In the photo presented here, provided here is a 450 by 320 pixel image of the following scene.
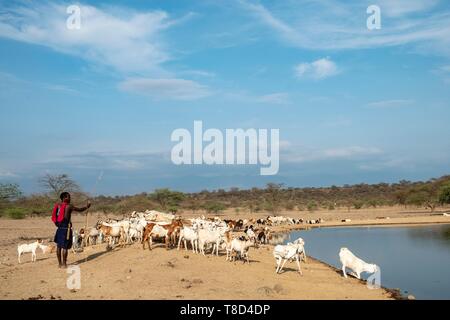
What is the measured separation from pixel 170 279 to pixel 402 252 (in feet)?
49.4

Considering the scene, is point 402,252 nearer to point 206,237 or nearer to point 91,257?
point 206,237

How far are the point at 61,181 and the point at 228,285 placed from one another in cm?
3388

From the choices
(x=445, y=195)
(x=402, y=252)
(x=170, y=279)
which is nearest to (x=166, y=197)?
(x=445, y=195)

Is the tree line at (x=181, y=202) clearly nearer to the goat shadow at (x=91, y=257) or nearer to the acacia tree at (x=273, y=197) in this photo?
the acacia tree at (x=273, y=197)

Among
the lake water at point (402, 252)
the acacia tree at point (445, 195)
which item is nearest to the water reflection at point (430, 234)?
the lake water at point (402, 252)

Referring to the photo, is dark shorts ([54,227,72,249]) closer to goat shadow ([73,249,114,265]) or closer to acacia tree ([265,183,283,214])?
goat shadow ([73,249,114,265])

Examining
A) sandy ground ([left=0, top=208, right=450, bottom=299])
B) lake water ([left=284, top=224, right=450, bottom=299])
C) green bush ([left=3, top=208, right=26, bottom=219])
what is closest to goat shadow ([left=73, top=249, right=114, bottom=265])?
sandy ground ([left=0, top=208, right=450, bottom=299])

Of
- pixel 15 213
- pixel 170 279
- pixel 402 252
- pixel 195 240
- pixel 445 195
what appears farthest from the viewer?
pixel 445 195

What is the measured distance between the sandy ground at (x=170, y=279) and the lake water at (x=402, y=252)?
2.25 meters

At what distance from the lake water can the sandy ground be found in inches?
88.5

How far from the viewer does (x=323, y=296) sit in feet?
37.7

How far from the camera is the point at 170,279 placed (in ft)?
39.7
